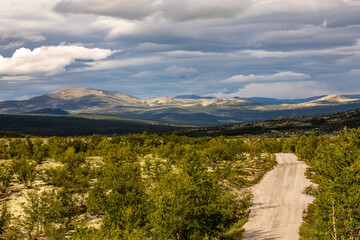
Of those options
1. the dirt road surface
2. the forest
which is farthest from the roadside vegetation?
the dirt road surface

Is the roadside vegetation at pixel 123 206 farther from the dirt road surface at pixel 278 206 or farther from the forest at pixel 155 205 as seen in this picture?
the dirt road surface at pixel 278 206

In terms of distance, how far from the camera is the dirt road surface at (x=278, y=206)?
135 ft

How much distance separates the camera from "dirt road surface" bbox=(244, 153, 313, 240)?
41.0 meters

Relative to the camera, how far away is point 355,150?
4309cm

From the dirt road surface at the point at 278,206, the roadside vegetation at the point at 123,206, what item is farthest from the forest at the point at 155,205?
the dirt road surface at the point at 278,206

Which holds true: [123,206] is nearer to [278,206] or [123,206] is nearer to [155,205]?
[155,205]

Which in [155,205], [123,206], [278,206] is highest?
[155,205]

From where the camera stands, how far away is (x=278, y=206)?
5334cm

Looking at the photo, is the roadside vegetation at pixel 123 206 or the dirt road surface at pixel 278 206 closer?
the roadside vegetation at pixel 123 206

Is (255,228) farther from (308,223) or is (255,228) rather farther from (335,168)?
(335,168)

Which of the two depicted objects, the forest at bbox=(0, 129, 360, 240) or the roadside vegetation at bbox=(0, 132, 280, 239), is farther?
the forest at bbox=(0, 129, 360, 240)

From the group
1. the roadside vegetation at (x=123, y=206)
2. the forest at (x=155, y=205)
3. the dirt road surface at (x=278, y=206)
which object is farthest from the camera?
the dirt road surface at (x=278, y=206)

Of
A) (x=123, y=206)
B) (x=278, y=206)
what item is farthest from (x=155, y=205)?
(x=278, y=206)

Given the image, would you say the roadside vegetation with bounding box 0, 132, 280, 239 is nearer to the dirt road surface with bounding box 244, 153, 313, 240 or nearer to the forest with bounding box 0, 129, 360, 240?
the forest with bounding box 0, 129, 360, 240
